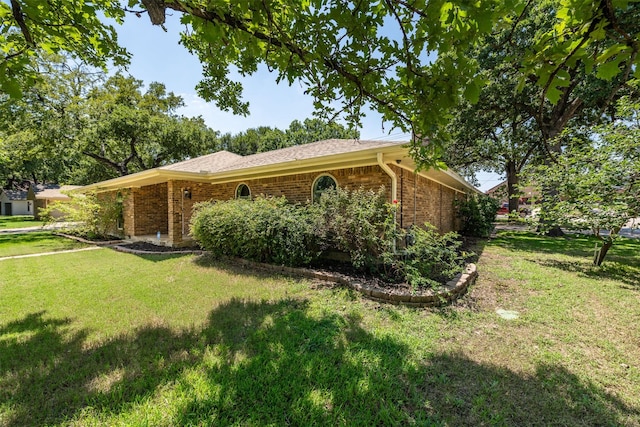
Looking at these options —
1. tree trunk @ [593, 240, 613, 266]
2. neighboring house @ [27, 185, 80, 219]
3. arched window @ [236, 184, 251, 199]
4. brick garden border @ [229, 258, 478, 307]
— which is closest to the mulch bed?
arched window @ [236, 184, 251, 199]

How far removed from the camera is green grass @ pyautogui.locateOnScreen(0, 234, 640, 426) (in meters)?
2.38

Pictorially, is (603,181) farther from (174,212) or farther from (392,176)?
(174,212)

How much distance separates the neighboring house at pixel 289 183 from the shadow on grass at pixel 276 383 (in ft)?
11.3

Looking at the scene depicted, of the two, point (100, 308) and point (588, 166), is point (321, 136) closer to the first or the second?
point (588, 166)

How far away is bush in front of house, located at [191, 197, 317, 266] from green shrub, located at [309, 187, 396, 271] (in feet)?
1.53

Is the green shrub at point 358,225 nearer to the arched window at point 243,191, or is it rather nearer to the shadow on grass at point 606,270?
the arched window at point 243,191

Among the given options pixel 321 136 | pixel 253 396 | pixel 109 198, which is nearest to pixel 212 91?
pixel 253 396

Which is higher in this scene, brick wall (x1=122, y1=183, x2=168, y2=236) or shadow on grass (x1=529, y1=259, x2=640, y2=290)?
brick wall (x1=122, y1=183, x2=168, y2=236)

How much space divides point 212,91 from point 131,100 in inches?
921

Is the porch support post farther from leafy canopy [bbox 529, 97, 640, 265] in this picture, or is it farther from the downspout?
leafy canopy [bbox 529, 97, 640, 265]

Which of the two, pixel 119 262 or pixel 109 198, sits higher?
pixel 109 198

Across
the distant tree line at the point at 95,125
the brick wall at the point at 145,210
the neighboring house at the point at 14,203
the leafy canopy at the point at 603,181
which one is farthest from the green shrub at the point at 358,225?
the neighboring house at the point at 14,203

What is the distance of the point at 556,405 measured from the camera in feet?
8.20

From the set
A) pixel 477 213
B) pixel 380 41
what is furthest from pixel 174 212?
pixel 477 213
